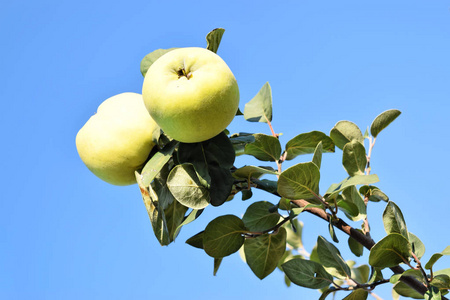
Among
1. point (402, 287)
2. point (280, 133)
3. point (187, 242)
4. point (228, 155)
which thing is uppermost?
point (280, 133)

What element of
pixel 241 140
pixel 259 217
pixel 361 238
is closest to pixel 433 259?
pixel 361 238

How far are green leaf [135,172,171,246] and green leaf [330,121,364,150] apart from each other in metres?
0.52

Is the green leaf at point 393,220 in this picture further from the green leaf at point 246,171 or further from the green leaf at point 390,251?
the green leaf at point 246,171

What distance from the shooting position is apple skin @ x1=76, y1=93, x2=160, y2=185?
101cm

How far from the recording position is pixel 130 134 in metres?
1.01

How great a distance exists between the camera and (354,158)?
1.14 metres

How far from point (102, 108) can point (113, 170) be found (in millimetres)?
153

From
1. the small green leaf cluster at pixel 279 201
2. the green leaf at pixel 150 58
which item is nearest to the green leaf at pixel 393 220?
the small green leaf cluster at pixel 279 201

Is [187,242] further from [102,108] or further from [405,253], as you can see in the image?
[405,253]

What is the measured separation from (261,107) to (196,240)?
1.38ft

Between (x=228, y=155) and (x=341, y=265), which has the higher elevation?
(x=228, y=155)

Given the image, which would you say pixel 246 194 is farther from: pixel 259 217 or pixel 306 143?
pixel 306 143

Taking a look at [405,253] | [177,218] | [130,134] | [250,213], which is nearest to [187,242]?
[177,218]

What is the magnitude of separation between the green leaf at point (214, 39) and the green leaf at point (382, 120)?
49cm
